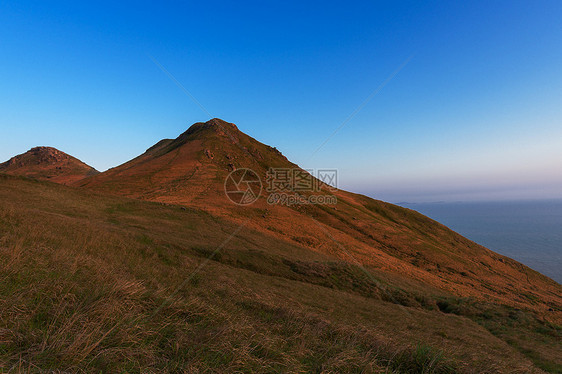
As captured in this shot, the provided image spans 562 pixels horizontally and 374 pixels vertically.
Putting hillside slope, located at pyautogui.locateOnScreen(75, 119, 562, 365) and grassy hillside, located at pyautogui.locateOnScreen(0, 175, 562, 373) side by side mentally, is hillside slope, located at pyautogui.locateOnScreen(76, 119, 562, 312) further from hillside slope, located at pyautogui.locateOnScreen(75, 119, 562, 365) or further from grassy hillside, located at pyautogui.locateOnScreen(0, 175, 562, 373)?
grassy hillside, located at pyautogui.locateOnScreen(0, 175, 562, 373)

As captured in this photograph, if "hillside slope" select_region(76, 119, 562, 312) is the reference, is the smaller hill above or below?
above

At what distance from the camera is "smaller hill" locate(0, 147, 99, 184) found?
102275 millimetres

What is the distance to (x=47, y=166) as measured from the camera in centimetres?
11206

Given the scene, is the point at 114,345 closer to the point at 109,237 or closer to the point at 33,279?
the point at 33,279

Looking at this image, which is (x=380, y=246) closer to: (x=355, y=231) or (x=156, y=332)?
(x=355, y=231)

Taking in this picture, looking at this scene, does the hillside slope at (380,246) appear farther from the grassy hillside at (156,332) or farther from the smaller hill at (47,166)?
the smaller hill at (47,166)

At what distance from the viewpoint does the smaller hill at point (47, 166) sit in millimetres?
102275

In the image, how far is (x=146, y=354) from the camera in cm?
325

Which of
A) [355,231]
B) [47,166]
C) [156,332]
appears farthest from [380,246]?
[47,166]

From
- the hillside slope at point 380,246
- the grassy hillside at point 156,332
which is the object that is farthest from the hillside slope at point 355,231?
the grassy hillside at point 156,332

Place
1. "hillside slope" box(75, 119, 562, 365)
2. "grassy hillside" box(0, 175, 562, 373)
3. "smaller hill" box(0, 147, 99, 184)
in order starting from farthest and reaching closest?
"smaller hill" box(0, 147, 99, 184) → "hillside slope" box(75, 119, 562, 365) → "grassy hillside" box(0, 175, 562, 373)

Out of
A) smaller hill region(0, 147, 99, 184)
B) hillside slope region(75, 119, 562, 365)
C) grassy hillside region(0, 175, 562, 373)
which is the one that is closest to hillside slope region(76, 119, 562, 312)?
hillside slope region(75, 119, 562, 365)

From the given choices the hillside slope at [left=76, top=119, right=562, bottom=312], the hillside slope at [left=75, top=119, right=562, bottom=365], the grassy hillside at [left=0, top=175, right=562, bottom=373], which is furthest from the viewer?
the hillside slope at [left=76, top=119, right=562, bottom=312]

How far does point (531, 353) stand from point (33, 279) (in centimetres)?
1997
